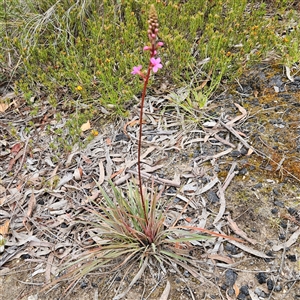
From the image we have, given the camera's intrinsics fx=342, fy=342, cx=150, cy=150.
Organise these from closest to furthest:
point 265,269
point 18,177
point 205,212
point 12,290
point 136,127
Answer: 1. point 265,269
2. point 12,290
3. point 205,212
4. point 18,177
5. point 136,127

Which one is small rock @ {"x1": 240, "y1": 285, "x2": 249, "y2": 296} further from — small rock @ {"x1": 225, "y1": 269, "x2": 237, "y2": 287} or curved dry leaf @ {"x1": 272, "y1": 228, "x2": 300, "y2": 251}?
curved dry leaf @ {"x1": 272, "y1": 228, "x2": 300, "y2": 251}

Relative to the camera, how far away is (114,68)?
3.62 metres

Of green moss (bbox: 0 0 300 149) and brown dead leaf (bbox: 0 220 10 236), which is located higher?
green moss (bbox: 0 0 300 149)

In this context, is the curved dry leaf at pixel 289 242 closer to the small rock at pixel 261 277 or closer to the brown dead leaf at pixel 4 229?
the small rock at pixel 261 277

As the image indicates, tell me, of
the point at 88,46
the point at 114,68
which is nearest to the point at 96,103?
the point at 114,68

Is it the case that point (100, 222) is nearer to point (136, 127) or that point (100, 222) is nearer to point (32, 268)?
point (32, 268)

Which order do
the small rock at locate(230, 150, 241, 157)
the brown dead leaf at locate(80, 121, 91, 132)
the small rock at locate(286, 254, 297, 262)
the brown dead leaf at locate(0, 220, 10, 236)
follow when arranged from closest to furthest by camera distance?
the small rock at locate(286, 254, 297, 262) < the brown dead leaf at locate(0, 220, 10, 236) < the small rock at locate(230, 150, 241, 157) < the brown dead leaf at locate(80, 121, 91, 132)

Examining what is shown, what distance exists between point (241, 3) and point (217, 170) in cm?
198

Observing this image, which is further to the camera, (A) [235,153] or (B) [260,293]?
(A) [235,153]

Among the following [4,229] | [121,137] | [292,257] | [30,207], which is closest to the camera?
[292,257]

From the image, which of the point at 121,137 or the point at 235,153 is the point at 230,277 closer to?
the point at 235,153

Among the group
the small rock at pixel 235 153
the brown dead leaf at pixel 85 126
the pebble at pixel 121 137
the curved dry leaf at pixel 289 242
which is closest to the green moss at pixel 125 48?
the brown dead leaf at pixel 85 126

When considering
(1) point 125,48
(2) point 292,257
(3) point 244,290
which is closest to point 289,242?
(2) point 292,257

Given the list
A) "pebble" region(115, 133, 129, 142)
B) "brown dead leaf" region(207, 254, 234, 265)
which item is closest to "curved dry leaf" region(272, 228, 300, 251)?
"brown dead leaf" region(207, 254, 234, 265)
